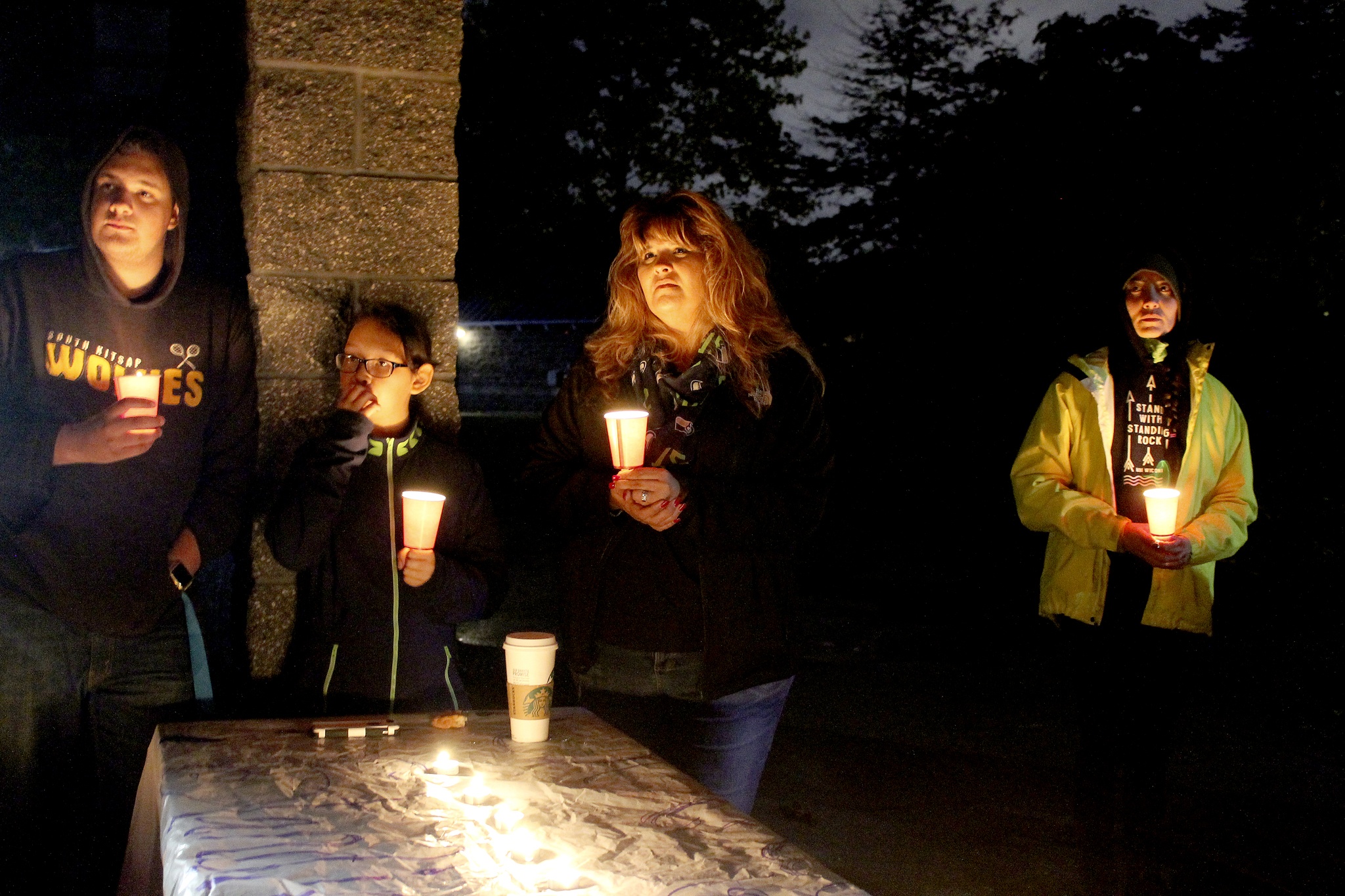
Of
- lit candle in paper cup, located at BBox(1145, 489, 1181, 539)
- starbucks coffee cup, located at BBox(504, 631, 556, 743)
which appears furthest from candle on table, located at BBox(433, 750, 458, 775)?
lit candle in paper cup, located at BBox(1145, 489, 1181, 539)

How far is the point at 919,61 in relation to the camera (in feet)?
57.1

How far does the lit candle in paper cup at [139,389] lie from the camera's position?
2975 millimetres

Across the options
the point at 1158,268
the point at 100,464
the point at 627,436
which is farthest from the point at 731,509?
the point at 1158,268

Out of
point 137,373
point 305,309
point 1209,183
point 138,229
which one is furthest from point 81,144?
point 1209,183

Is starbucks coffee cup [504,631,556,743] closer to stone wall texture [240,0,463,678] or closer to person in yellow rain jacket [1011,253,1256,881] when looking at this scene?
stone wall texture [240,0,463,678]

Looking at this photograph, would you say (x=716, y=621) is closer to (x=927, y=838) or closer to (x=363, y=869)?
(x=363, y=869)

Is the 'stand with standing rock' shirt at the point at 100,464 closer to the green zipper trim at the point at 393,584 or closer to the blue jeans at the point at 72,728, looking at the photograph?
the blue jeans at the point at 72,728

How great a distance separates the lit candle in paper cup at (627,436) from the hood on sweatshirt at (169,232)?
1317 millimetres

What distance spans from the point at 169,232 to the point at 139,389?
62cm

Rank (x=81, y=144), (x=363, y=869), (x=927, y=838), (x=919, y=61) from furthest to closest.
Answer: (x=919, y=61) < (x=927, y=838) < (x=81, y=144) < (x=363, y=869)

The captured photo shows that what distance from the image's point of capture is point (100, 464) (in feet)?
10.5

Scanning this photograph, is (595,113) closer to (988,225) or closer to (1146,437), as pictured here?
(988,225)

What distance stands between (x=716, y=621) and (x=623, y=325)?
87cm

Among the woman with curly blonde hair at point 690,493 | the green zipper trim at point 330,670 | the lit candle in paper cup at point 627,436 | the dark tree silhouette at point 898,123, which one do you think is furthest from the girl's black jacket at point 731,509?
the dark tree silhouette at point 898,123
